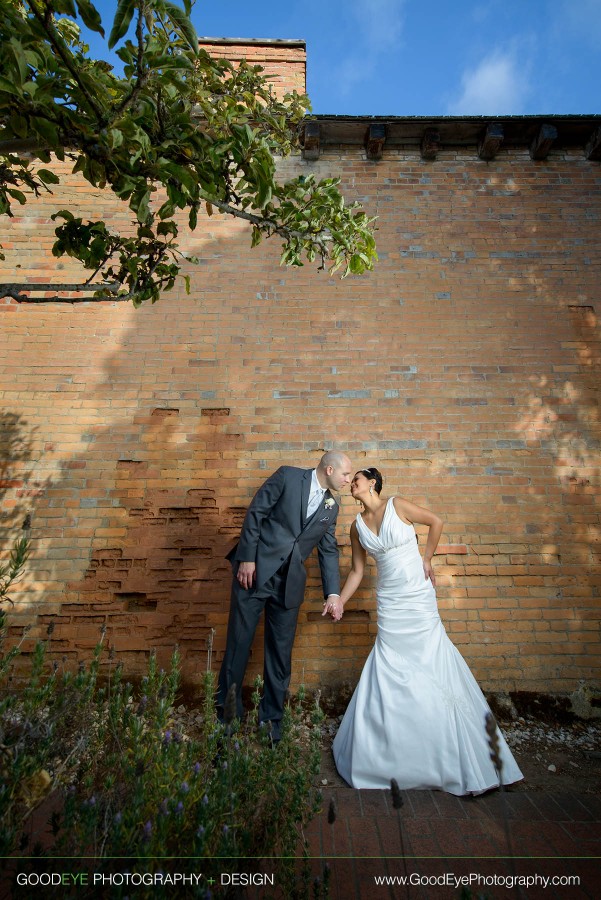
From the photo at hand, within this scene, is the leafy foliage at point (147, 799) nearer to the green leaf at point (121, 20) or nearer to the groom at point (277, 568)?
the groom at point (277, 568)

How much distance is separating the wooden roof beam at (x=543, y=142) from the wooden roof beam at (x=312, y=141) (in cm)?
249

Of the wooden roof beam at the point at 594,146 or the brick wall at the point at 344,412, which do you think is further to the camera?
the wooden roof beam at the point at 594,146

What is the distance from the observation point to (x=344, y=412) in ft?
15.6

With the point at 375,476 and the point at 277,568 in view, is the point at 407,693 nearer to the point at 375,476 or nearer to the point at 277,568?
the point at 277,568

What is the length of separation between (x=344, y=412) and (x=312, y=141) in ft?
10.5

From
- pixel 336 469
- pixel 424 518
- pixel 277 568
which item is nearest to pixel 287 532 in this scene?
pixel 277 568

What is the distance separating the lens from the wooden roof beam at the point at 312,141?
5.29m

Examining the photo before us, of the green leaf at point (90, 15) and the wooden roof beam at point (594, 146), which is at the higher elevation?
the wooden roof beam at point (594, 146)

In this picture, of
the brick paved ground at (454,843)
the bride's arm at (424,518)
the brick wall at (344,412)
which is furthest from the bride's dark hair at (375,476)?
the brick paved ground at (454,843)

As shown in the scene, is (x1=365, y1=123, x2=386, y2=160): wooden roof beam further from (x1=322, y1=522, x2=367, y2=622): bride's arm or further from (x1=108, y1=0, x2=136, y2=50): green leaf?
(x1=322, y1=522, x2=367, y2=622): bride's arm

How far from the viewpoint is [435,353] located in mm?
4957

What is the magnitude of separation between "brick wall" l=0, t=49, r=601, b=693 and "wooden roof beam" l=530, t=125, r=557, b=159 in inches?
5.5

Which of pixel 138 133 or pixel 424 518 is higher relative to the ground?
pixel 138 133

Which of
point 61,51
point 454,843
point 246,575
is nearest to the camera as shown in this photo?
point 61,51
